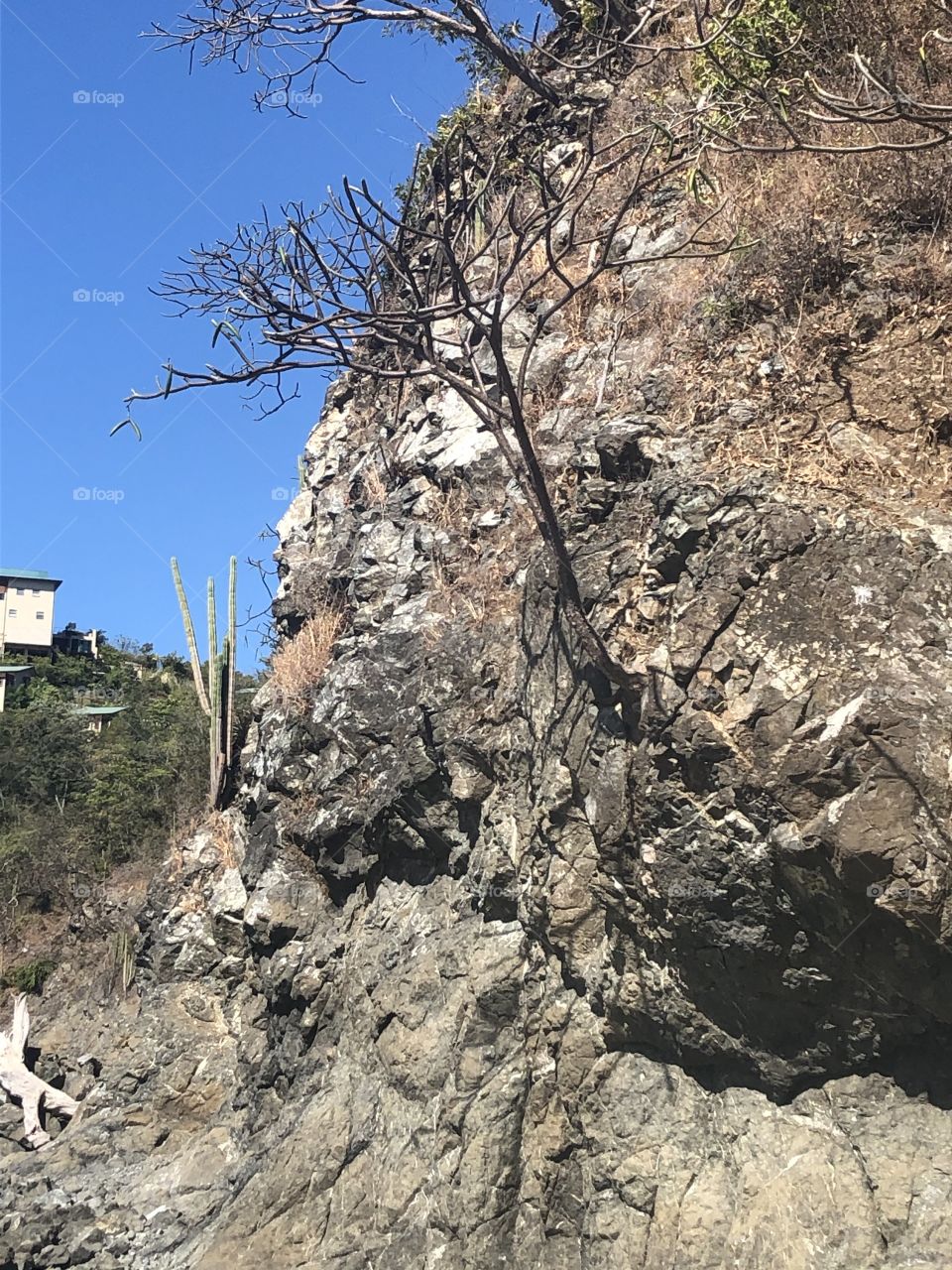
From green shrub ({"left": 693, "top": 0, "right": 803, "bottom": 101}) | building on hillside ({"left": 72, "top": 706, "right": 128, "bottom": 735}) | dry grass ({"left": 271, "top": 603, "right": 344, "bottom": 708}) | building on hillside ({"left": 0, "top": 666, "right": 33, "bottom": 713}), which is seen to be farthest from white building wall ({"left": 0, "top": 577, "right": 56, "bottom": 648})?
green shrub ({"left": 693, "top": 0, "right": 803, "bottom": 101})

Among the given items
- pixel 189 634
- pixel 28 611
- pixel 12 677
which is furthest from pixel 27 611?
pixel 189 634

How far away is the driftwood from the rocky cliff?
158 centimetres

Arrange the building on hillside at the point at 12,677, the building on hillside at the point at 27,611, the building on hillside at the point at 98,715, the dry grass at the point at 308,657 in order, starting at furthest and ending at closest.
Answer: the building on hillside at the point at 27,611, the building on hillside at the point at 12,677, the building on hillside at the point at 98,715, the dry grass at the point at 308,657

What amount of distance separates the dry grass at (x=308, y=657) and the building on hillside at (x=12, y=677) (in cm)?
2194

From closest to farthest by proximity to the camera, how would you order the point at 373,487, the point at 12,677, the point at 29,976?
1. the point at 373,487
2. the point at 29,976
3. the point at 12,677

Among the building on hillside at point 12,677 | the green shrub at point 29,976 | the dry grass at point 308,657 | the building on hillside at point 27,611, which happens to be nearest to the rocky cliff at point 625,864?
the dry grass at point 308,657

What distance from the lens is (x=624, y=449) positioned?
721 centimetres

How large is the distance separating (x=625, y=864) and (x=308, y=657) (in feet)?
17.7

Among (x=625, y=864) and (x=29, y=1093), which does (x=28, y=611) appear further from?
(x=625, y=864)

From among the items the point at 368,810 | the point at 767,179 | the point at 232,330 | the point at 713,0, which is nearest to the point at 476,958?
the point at 368,810

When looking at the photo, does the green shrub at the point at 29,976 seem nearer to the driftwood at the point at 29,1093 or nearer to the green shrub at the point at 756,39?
the driftwood at the point at 29,1093

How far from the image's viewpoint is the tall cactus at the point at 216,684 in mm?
13227

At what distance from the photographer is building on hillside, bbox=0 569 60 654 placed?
42.3m

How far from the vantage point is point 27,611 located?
43.1 m
